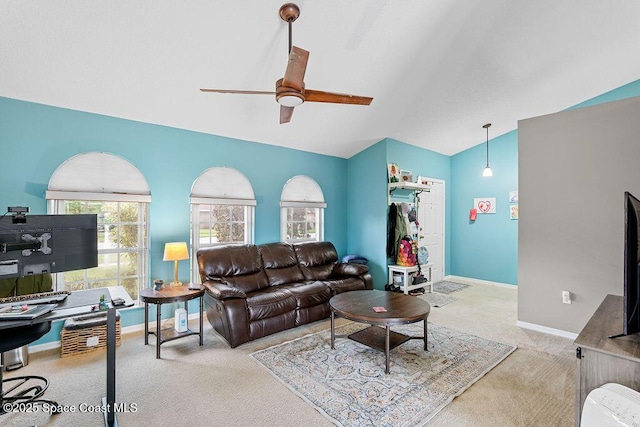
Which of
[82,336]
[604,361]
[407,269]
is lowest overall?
[82,336]

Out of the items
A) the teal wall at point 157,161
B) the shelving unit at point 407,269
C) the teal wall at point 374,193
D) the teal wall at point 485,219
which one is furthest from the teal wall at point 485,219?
the teal wall at point 157,161

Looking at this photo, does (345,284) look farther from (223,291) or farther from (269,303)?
(223,291)

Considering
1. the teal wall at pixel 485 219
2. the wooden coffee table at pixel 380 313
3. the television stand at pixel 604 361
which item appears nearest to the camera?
the television stand at pixel 604 361

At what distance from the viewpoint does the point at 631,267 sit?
1.39 metres

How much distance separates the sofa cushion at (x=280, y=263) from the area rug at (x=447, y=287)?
9.19 feet

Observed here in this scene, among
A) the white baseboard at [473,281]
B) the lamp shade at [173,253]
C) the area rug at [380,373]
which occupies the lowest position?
the area rug at [380,373]

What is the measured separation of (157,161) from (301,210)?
2362 mm

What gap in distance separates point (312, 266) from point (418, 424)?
286cm

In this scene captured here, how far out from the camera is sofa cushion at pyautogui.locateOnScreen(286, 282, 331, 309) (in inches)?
146

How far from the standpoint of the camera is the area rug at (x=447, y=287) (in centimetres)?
564

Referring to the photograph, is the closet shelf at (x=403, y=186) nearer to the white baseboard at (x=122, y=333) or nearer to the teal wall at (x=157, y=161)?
the teal wall at (x=157, y=161)

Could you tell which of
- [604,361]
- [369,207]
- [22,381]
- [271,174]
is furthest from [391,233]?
[22,381]

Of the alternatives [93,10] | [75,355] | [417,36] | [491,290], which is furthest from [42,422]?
[491,290]

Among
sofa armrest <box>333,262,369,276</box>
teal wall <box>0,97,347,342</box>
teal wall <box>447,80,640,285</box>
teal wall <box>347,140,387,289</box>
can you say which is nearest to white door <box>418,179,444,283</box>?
teal wall <box>447,80,640,285</box>
